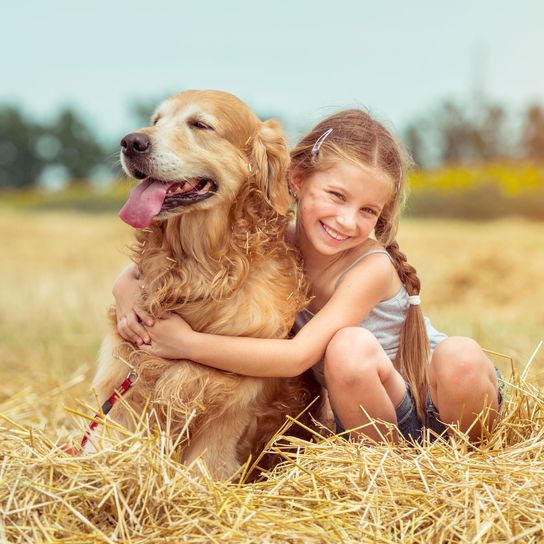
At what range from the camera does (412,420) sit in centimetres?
277

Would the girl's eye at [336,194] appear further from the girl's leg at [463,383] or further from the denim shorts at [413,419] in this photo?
the denim shorts at [413,419]

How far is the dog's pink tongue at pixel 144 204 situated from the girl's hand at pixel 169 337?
1.24 ft

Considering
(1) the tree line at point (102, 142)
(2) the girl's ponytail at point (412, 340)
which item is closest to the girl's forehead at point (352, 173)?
(2) the girl's ponytail at point (412, 340)

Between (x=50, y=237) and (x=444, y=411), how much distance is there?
997 centimetres

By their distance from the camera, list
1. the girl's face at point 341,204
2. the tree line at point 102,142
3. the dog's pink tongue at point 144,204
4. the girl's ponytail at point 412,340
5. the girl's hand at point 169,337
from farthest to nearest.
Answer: the tree line at point 102,142
the girl's ponytail at point 412,340
the girl's face at point 341,204
the girl's hand at point 169,337
the dog's pink tongue at point 144,204

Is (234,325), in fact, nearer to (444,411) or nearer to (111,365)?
(111,365)

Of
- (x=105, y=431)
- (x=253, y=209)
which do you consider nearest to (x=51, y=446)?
(x=105, y=431)

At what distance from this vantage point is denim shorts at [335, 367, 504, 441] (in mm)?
2732

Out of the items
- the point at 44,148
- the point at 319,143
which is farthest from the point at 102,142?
the point at 319,143

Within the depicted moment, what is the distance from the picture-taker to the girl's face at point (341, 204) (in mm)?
2646

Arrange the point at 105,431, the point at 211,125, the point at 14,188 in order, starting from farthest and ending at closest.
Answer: the point at 14,188
the point at 211,125
the point at 105,431

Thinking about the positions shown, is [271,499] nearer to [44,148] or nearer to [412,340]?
[412,340]

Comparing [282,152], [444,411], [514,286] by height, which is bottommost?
[514,286]

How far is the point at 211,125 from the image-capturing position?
99.0 inches
